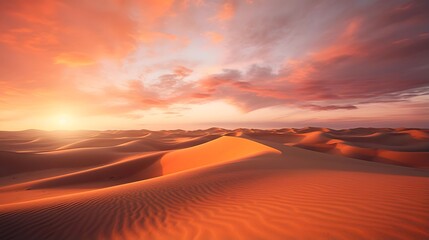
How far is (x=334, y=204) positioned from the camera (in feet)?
12.3

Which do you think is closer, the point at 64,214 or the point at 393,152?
the point at 64,214

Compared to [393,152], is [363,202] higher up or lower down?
higher up

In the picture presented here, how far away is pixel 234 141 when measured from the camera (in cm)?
2017

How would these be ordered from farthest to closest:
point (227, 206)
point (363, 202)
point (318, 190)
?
point (318, 190), point (227, 206), point (363, 202)

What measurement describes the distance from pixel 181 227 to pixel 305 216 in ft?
7.16

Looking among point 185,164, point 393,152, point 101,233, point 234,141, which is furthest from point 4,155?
point 393,152

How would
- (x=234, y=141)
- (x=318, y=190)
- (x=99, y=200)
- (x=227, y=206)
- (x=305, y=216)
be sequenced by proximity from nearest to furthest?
(x=305, y=216) → (x=227, y=206) → (x=318, y=190) → (x=99, y=200) → (x=234, y=141)

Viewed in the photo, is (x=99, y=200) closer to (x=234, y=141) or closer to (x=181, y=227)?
(x=181, y=227)

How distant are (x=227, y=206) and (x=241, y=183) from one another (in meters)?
1.77

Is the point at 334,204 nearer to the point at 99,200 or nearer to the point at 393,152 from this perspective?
the point at 99,200

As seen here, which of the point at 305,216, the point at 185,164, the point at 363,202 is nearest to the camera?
the point at 305,216

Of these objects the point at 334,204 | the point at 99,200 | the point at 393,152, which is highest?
the point at 334,204

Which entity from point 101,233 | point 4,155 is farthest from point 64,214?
point 4,155

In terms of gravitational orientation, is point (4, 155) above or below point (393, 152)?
above
